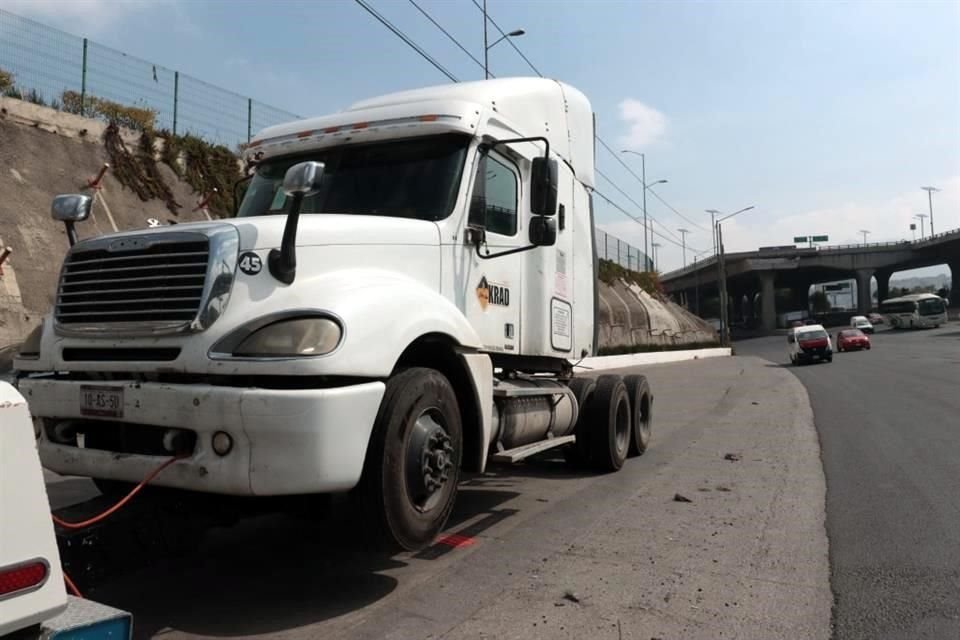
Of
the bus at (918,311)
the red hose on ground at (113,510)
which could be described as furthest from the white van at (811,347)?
the bus at (918,311)

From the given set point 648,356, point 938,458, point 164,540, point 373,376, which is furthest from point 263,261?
point 648,356

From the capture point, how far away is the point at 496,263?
5520mm

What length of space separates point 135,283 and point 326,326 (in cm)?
111

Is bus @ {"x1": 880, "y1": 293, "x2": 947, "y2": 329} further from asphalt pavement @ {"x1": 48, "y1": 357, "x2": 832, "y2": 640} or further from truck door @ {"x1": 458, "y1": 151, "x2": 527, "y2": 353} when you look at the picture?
truck door @ {"x1": 458, "y1": 151, "x2": 527, "y2": 353}

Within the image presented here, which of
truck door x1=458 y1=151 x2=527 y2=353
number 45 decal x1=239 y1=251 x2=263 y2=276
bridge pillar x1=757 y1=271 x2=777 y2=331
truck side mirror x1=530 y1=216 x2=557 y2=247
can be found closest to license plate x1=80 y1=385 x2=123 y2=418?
number 45 decal x1=239 y1=251 x2=263 y2=276

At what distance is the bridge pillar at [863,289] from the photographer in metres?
93.9

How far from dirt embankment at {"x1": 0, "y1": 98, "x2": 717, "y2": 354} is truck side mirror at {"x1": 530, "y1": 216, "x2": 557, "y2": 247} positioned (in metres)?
9.90

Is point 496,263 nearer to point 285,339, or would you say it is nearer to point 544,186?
point 544,186

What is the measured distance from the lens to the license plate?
12.0 ft

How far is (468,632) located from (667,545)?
2007 millimetres

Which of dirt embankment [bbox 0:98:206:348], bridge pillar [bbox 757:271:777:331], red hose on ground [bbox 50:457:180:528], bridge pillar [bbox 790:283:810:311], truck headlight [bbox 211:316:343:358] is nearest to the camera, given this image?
red hose on ground [bbox 50:457:180:528]

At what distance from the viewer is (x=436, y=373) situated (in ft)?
14.1

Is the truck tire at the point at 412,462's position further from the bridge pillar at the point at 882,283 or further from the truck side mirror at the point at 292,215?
the bridge pillar at the point at 882,283

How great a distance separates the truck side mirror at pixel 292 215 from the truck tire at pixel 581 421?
4.27 m
